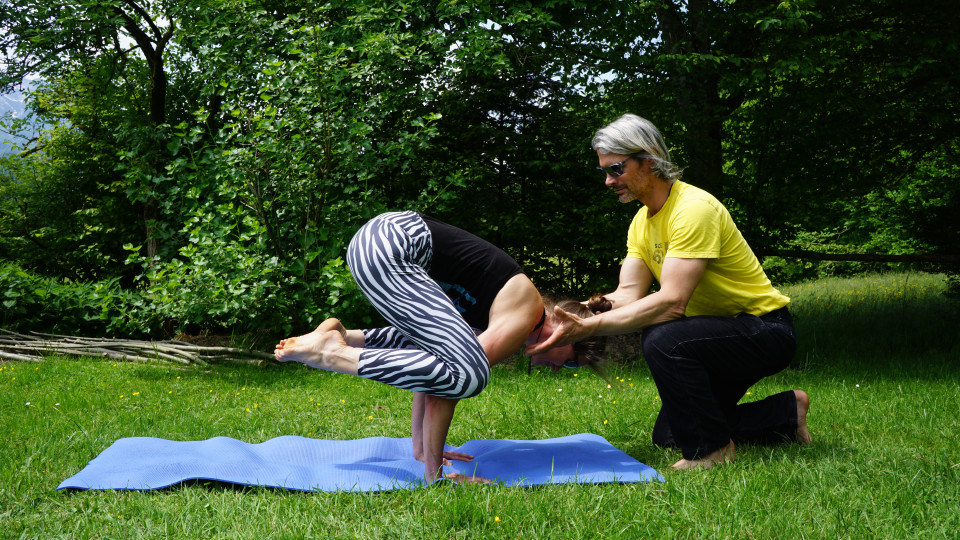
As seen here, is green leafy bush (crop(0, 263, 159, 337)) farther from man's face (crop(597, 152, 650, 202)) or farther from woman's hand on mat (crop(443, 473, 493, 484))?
man's face (crop(597, 152, 650, 202))

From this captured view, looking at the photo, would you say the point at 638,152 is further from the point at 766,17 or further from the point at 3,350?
the point at 3,350

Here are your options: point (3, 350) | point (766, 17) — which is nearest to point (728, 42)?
point (766, 17)

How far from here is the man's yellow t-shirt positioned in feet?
9.48

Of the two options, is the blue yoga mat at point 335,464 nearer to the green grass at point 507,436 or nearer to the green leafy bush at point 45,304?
the green grass at point 507,436

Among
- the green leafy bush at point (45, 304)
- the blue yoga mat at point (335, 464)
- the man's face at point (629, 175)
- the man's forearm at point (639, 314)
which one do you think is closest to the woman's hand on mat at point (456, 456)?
the blue yoga mat at point (335, 464)

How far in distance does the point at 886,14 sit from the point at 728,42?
146 cm

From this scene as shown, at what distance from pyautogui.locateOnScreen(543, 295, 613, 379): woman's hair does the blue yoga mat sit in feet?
1.49

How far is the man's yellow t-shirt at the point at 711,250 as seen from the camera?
2891mm

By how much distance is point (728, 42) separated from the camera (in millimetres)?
7203

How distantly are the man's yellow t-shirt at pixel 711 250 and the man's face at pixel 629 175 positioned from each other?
15 cm

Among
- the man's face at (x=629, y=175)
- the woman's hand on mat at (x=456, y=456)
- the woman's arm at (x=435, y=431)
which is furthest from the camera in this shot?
the woman's hand on mat at (x=456, y=456)

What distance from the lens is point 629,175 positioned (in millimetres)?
3092

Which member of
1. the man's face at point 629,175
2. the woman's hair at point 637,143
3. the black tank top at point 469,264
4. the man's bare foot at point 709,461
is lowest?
the man's bare foot at point 709,461

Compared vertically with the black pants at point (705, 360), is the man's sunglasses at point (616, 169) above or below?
above
